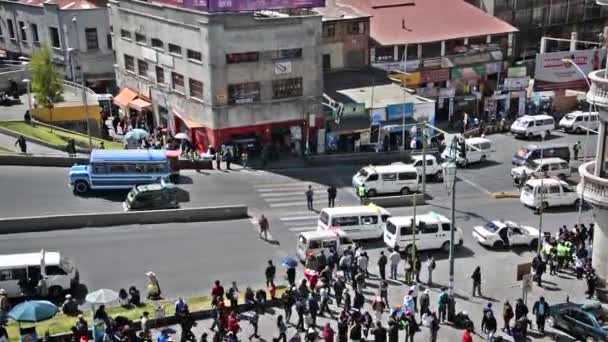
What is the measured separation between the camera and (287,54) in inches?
2237

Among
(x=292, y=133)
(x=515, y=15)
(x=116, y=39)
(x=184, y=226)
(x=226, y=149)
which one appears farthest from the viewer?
(x=515, y=15)

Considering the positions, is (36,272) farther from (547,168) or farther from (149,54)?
(149,54)

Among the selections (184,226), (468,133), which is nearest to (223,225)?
(184,226)

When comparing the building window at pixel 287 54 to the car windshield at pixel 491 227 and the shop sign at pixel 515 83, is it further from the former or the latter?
the car windshield at pixel 491 227

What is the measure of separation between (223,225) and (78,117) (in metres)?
25.4

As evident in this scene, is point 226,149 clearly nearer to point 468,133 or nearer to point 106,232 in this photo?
point 106,232

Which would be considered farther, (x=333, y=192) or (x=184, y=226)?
(x=333, y=192)

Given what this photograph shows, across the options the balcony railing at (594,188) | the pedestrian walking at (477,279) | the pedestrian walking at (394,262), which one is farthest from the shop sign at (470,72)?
the pedestrian walking at (477,279)

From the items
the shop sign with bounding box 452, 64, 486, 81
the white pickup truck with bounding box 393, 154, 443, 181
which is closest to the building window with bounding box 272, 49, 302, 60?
the white pickup truck with bounding box 393, 154, 443, 181

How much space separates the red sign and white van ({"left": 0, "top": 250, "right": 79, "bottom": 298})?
43264mm

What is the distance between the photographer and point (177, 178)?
49000 mm

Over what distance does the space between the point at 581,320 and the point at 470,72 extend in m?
43.3

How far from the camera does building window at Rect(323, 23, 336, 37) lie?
6462 cm

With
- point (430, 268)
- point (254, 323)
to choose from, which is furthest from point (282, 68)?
point (254, 323)
